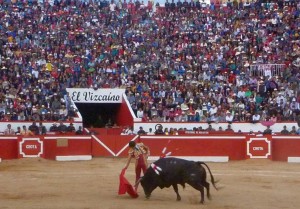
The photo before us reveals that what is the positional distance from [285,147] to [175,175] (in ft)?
34.8

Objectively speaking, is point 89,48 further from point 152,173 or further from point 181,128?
point 152,173

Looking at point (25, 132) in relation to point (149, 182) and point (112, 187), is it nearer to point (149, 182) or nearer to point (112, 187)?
point (112, 187)

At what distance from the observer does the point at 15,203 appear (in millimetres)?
13977

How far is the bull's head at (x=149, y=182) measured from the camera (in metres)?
14.6

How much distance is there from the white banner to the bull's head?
1553cm

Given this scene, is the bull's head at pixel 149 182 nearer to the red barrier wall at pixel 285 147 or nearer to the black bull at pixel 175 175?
the black bull at pixel 175 175

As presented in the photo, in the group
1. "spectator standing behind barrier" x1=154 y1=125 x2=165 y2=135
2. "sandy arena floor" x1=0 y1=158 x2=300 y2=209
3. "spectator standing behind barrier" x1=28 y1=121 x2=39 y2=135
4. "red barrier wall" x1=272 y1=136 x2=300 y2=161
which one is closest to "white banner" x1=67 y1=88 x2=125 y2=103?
"spectator standing behind barrier" x1=28 y1=121 x2=39 y2=135

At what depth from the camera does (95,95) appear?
3027 cm

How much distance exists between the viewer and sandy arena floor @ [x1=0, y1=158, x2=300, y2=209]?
45.9 feet

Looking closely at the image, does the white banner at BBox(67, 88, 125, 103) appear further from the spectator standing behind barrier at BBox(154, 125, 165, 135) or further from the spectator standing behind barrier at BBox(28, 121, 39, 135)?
the spectator standing behind barrier at BBox(154, 125, 165, 135)

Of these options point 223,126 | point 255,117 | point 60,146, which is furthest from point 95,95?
point 255,117

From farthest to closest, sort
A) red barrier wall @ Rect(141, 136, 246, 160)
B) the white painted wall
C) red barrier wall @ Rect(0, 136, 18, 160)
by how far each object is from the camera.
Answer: the white painted wall → red barrier wall @ Rect(141, 136, 246, 160) → red barrier wall @ Rect(0, 136, 18, 160)

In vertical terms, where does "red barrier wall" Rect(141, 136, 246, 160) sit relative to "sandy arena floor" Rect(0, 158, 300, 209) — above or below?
above

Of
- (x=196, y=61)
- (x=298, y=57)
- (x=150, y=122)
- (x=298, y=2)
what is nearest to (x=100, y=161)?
(x=150, y=122)
